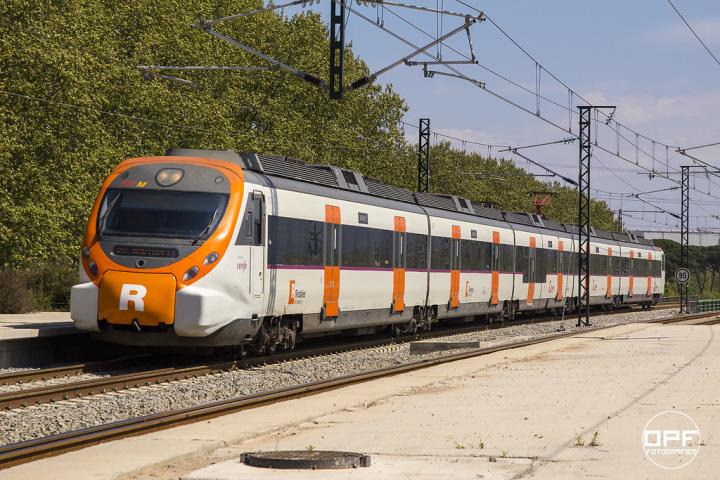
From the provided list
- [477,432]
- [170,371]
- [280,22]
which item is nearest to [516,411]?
[477,432]

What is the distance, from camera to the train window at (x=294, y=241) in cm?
2162

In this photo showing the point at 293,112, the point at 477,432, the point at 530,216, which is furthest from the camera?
the point at 293,112

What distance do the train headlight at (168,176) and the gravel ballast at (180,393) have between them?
11.1 feet

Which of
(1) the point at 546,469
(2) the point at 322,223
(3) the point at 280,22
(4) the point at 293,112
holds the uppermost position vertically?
(3) the point at 280,22

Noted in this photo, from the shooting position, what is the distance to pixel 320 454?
408 inches

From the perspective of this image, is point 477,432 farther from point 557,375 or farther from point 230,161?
point 230,161

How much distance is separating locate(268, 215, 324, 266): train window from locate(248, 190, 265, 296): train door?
37 cm

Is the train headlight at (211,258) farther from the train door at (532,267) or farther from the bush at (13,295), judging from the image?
the train door at (532,267)

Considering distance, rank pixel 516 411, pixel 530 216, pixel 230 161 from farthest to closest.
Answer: pixel 530 216
pixel 230 161
pixel 516 411

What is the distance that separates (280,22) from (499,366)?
40941mm

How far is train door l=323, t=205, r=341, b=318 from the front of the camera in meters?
24.3

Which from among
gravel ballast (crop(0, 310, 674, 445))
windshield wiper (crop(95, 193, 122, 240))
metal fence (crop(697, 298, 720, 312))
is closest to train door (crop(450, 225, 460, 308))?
gravel ballast (crop(0, 310, 674, 445))

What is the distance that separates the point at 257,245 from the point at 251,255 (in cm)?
34

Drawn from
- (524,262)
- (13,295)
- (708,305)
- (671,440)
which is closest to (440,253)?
(524,262)
